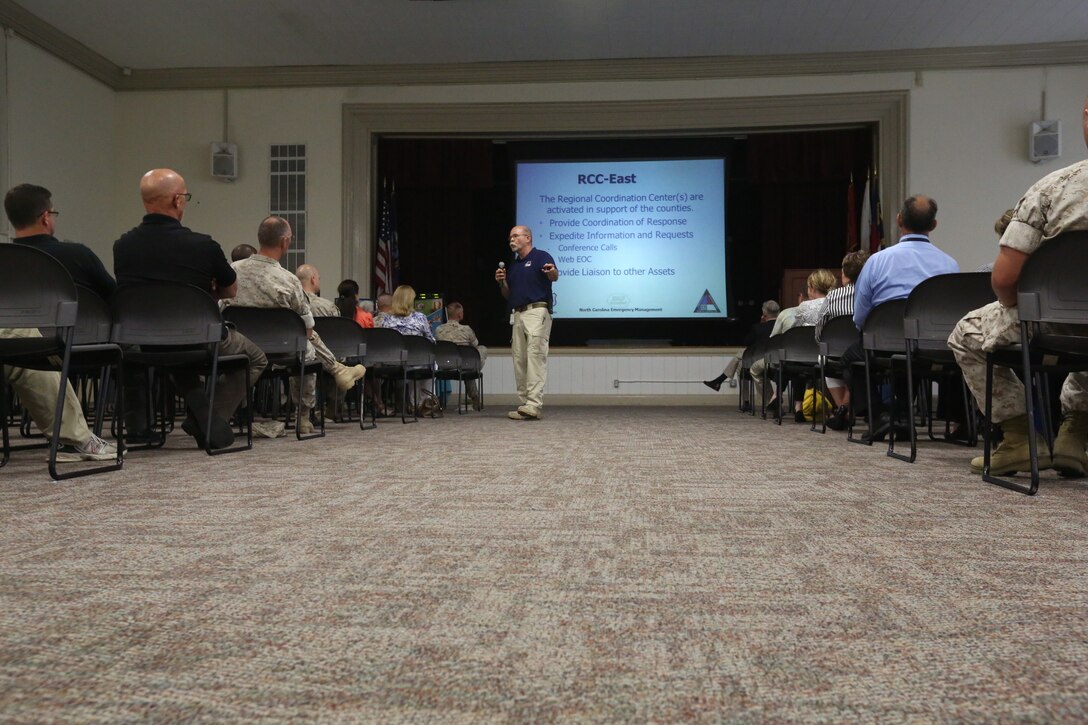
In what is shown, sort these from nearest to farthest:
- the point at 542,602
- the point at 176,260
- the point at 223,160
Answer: the point at 542,602 → the point at 176,260 → the point at 223,160

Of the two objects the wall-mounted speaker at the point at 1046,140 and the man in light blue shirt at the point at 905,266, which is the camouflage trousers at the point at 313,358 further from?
the wall-mounted speaker at the point at 1046,140

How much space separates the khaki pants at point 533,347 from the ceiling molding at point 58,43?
5.06 m

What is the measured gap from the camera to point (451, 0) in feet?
23.7

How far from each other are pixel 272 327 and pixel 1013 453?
120 inches

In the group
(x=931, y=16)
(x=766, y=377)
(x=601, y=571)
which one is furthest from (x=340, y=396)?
(x=931, y=16)

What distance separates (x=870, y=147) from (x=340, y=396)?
6.58 metres

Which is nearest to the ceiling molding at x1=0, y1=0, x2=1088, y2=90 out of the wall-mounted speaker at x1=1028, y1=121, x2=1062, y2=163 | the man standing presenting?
the wall-mounted speaker at x1=1028, y1=121, x2=1062, y2=163

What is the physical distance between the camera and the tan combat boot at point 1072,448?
2.55 m

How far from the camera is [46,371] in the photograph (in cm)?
302

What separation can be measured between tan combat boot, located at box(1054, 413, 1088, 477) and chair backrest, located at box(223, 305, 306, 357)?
301cm

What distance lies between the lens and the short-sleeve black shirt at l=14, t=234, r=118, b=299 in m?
3.16

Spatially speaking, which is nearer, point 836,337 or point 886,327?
point 886,327

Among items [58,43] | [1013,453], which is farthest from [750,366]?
[58,43]

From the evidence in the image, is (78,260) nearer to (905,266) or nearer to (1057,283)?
(1057,283)
